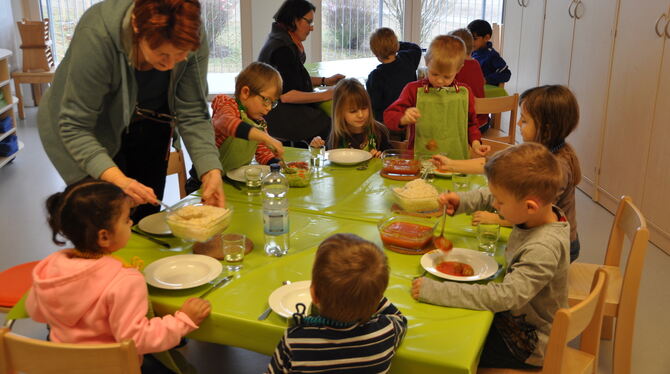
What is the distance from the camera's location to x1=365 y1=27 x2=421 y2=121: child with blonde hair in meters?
4.43

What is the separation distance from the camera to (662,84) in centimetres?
371

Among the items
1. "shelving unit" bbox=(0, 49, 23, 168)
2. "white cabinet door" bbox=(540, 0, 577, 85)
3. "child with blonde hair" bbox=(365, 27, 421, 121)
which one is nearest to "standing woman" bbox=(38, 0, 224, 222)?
"child with blonde hair" bbox=(365, 27, 421, 121)

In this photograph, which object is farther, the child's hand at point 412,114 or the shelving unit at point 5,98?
the shelving unit at point 5,98

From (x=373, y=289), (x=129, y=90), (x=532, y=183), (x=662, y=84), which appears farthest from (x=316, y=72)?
(x=373, y=289)

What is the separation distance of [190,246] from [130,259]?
194 mm

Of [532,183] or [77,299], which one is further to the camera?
[532,183]

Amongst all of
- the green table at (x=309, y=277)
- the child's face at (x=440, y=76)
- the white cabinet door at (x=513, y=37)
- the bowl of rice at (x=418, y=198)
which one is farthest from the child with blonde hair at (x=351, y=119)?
the white cabinet door at (x=513, y=37)

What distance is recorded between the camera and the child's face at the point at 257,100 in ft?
9.55

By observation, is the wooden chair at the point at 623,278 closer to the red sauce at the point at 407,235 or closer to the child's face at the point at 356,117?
the red sauce at the point at 407,235

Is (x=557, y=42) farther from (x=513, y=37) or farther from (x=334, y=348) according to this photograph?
(x=334, y=348)

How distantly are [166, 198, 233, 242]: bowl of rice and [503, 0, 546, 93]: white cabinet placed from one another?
15.9ft

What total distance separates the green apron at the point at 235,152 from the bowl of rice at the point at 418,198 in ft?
2.66

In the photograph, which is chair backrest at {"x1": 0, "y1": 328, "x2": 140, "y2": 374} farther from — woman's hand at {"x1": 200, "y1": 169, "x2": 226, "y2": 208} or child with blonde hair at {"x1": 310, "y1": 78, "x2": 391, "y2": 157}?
child with blonde hair at {"x1": 310, "y1": 78, "x2": 391, "y2": 157}

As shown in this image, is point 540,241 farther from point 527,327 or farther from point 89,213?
point 89,213
